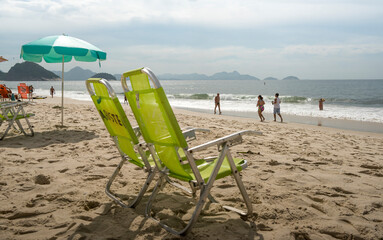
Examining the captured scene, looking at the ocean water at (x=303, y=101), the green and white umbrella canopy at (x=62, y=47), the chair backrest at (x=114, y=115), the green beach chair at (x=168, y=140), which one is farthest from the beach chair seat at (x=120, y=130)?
the ocean water at (x=303, y=101)

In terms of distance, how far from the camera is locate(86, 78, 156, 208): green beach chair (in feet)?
8.33

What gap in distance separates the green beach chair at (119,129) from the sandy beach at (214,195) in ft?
0.94

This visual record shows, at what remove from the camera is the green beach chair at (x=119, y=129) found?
2.54 meters

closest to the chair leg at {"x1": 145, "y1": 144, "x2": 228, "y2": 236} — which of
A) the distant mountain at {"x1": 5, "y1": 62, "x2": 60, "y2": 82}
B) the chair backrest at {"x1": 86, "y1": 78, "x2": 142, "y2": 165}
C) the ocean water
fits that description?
the chair backrest at {"x1": 86, "y1": 78, "x2": 142, "y2": 165}

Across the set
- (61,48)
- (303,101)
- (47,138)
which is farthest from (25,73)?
(47,138)

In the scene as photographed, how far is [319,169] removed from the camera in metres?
3.99

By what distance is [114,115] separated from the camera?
8.84ft

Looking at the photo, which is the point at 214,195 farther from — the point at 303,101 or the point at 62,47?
the point at 303,101

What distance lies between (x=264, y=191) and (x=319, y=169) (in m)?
1.31

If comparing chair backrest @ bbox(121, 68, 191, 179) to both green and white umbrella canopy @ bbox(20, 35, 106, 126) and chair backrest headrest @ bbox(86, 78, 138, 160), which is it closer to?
chair backrest headrest @ bbox(86, 78, 138, 160)

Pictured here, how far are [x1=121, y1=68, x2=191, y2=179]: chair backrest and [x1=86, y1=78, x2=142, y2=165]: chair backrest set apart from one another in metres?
0.22

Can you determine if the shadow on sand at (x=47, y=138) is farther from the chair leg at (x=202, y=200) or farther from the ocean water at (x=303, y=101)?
the ocean water at (x=303, y=101)

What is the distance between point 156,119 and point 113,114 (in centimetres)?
71

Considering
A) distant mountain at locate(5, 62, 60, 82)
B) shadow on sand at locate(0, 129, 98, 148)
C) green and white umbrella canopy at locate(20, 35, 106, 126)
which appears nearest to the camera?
shadow on sand at locate(0, 129, 98, 148)
